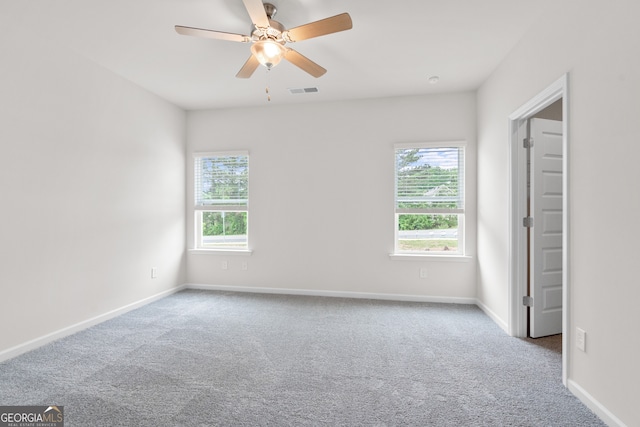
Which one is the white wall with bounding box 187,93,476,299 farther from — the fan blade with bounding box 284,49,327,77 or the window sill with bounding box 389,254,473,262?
the fan blade with bounding box 284,49,327,77

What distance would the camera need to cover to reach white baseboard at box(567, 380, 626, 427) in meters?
1.66

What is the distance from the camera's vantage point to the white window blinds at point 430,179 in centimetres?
398

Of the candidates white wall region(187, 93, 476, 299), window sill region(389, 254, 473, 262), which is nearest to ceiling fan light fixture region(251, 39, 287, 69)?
white wall region(187, 93, 476, 299)

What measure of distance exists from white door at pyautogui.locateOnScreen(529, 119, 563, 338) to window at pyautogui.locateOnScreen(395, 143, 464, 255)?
3.56 feet

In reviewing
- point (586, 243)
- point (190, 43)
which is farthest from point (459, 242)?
point (190, 43)

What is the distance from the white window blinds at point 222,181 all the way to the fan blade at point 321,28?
253cm

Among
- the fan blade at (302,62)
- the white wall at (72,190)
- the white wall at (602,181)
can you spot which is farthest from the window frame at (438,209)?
the white wall at (72,190)

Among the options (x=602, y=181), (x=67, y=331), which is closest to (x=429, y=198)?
(x=602, y=181)

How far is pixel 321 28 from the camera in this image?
205 centimetres

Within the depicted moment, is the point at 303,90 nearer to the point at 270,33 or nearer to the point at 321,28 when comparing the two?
the point at 270,33

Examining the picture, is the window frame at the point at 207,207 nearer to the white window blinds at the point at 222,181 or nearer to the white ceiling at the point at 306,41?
the white window blinds at the point at 222,181

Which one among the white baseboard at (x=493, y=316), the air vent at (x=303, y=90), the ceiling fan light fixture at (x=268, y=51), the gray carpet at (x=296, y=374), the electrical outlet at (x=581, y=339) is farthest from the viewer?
the air vent at (x=303, y=90)

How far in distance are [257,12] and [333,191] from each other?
2.55m

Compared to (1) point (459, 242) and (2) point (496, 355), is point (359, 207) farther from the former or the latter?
(2) point (496, 355)
